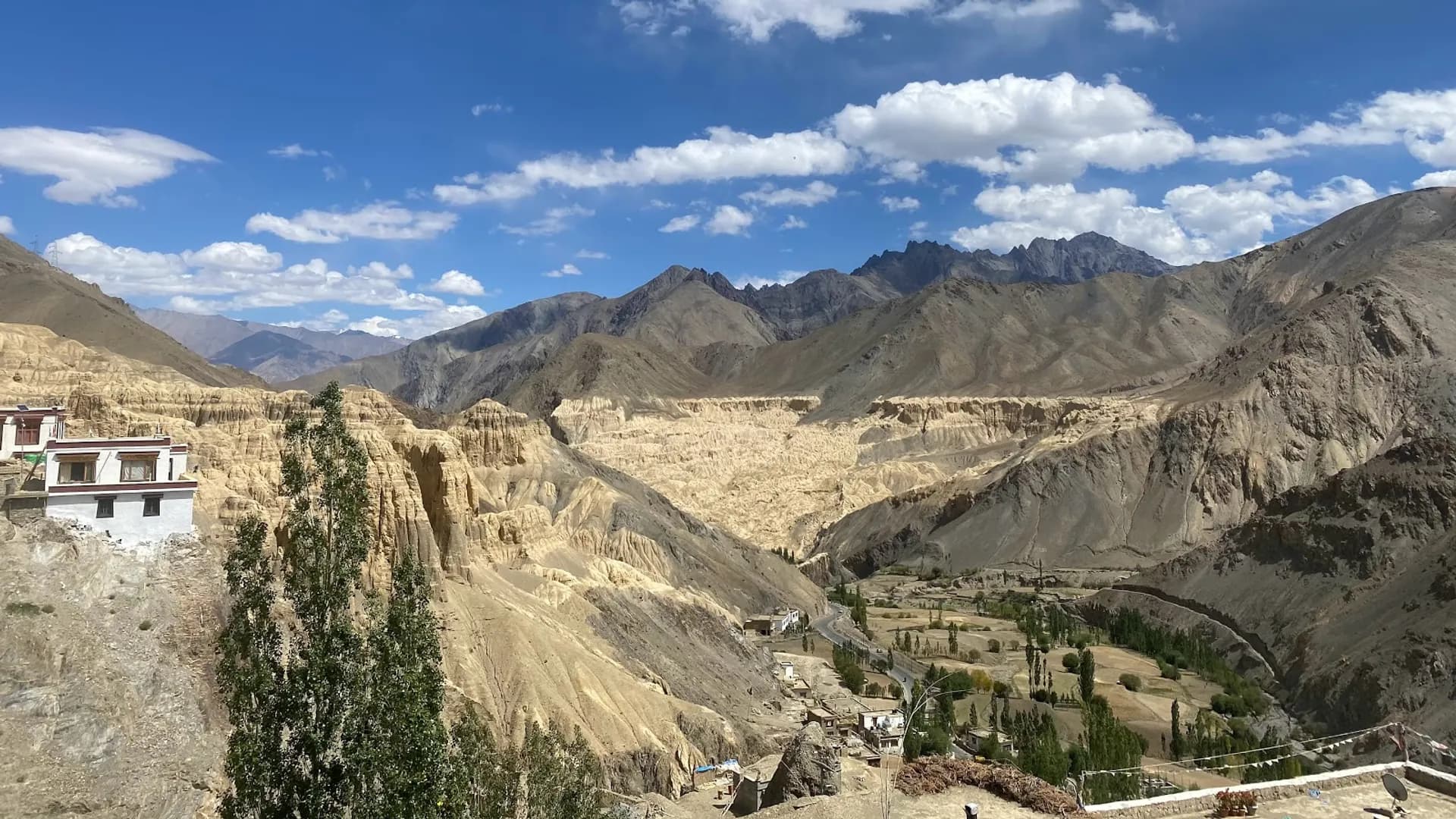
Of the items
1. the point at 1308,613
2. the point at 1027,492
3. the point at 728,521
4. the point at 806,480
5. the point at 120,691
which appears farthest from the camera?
the point at 806,480

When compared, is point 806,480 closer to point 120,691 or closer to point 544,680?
point 544,680

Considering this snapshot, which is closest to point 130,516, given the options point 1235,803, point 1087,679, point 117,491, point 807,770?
point 117,491

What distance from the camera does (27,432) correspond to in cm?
3378

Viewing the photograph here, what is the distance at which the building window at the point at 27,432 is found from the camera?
110 ft

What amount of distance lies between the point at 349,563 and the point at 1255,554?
90310 millimetres

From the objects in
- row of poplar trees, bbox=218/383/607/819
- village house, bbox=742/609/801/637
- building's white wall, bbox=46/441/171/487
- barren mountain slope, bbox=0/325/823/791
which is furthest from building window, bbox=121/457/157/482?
village house, bbox=742/609/801/637

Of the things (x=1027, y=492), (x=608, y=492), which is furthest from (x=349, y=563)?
(x=1027, y=492)

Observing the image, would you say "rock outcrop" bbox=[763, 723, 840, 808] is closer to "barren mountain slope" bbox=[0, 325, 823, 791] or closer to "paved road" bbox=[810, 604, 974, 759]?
"barren mountain slope" bbox=[0, 325, 823, 791]

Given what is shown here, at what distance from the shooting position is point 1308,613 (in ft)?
249

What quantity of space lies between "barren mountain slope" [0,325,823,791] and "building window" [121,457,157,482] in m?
1.49

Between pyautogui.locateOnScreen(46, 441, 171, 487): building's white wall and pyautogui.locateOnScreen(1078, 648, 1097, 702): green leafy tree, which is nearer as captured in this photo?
pyautogui.locateOnScreen(46, 441, 171, 487): building's white wall

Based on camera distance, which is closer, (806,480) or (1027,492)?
(1027,492)

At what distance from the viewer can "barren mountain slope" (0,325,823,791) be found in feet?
124

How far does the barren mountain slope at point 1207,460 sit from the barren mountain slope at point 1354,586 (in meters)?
24.8
